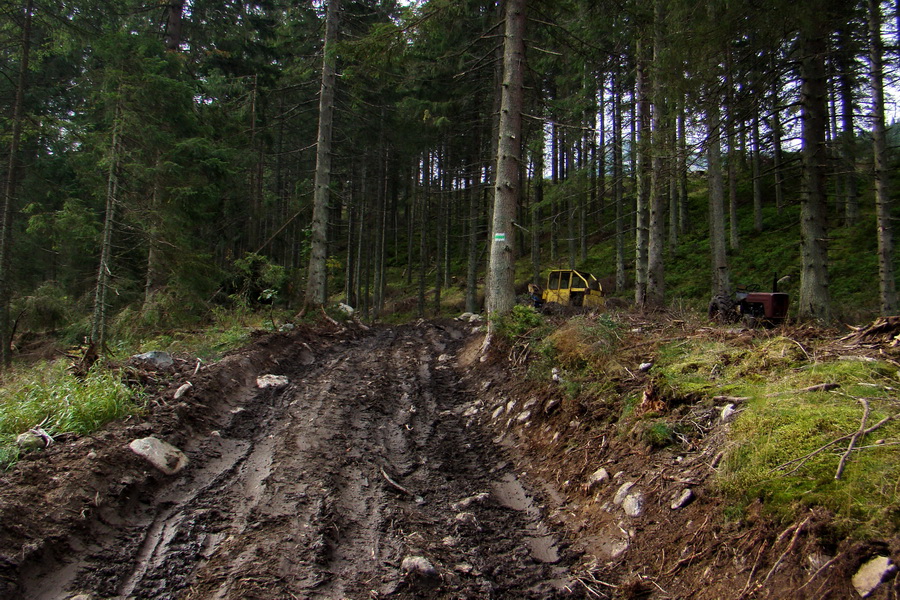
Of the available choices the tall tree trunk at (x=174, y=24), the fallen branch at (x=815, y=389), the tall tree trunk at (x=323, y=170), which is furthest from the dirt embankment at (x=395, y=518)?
the tall tree trunk at (x=174, y=24)

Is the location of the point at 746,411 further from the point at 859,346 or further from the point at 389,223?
the point at 389,223

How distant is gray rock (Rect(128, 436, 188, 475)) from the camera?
12.4 feet

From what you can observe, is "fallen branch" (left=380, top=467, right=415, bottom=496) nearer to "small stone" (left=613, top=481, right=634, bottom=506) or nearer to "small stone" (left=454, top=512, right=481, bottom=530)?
"small stone" (left=454, top=512, right=481, bottom=530)

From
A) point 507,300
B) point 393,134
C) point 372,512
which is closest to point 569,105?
point 507,300

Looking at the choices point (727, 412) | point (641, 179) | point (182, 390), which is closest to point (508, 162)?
point (641, 179)

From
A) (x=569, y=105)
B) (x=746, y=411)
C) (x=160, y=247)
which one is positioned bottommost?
(x=746, y=411)

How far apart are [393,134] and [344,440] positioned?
1985 cm

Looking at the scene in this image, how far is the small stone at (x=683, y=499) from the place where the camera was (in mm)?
2687

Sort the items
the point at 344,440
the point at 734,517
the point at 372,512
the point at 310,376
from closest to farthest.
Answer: the point at 734,517
the point at 372,512
the point at 344,440
the point at 310,376

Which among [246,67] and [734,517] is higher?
[246,67]

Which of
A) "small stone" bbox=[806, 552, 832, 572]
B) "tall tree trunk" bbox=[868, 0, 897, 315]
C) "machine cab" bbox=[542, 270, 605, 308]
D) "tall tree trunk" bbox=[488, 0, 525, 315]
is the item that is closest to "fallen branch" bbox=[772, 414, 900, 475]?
"small stone" bbox=[806, 552, 832, 572]

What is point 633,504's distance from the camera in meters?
2.96

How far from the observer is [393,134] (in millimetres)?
22094

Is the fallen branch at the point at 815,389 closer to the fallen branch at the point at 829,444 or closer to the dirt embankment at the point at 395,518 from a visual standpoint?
the dirt embankment at the point at 395,518
